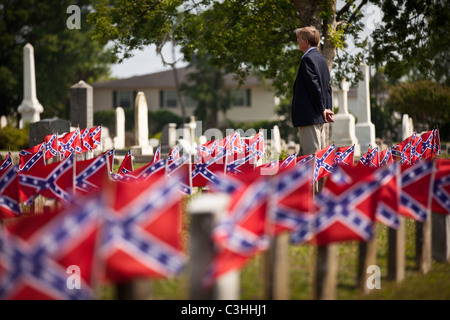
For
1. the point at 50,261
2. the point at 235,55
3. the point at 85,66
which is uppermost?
the point at 85,66

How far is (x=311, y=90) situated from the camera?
29.2 feet

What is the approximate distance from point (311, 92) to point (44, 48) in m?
40.3

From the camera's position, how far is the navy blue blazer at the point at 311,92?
29.0 feet

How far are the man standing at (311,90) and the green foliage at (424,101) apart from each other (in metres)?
34.6

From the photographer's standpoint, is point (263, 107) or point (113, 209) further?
point (263, 107)

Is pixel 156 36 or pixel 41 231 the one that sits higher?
pixel 156 36

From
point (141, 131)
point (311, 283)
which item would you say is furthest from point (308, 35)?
point (141, 131)

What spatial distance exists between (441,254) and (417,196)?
791mm

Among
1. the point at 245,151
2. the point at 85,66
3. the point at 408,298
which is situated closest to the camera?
the point at 408,298

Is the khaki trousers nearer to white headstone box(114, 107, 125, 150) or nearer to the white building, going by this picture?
white headstone box(114, 107, 125, 150)

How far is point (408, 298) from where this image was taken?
4988mm

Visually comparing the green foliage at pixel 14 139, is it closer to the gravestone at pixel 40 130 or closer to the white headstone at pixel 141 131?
the white headstone at pixel 141 131

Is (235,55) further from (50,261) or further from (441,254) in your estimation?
(50,261)

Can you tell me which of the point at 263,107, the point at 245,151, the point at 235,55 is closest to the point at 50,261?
the point at 245,151
